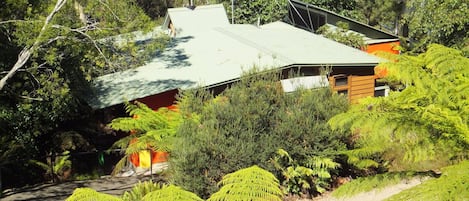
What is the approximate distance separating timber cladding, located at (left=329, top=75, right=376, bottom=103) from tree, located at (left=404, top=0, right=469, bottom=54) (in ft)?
10.2

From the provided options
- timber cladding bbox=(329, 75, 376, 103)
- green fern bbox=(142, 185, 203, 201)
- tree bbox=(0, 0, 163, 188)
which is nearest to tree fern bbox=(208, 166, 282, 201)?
green fern bbox=(142, 185, 203, 201)

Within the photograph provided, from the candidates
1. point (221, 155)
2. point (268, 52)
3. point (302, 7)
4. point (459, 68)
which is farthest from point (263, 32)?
point (459, 68)

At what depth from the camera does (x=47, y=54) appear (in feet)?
36.5

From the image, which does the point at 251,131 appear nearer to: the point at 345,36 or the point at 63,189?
the point at 63,189

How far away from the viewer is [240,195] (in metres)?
4.88

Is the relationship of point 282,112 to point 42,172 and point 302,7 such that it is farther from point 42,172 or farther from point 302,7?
point 302,7

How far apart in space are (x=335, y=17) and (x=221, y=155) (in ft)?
58.2

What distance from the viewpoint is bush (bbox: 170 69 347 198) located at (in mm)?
8539

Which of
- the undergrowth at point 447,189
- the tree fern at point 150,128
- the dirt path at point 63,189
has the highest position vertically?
the undergrowth at point 447,189

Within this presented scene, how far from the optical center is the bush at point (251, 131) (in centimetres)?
854

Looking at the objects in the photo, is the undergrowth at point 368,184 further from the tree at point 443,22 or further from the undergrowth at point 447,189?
the tree at point 443,22

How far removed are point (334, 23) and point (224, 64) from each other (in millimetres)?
11878

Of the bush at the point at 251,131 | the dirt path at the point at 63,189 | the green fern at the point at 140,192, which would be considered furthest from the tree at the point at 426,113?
the dirt path at the point at 63,189

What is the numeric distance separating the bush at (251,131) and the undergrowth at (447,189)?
451cm
